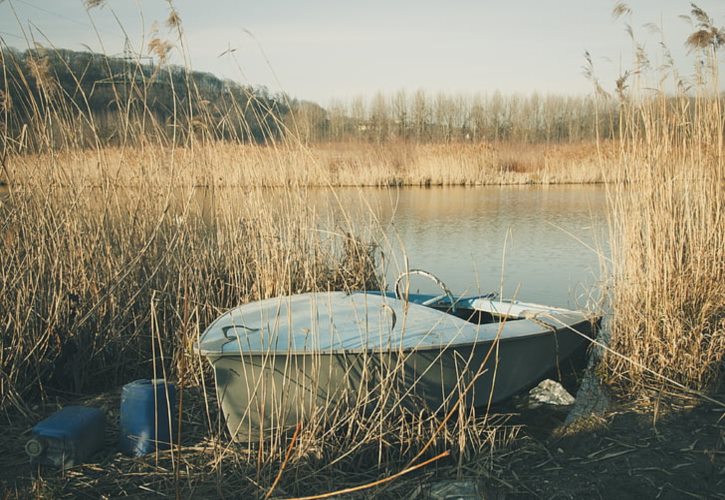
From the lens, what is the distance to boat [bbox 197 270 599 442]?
8.97ft

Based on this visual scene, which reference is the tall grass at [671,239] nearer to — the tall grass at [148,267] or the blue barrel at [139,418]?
the tall grass at [148,267]

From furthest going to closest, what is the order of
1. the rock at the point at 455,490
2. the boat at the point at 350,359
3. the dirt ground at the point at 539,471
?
the boat at the point at 350,359 < the dirt ground at the point at 539,471 < the rock at the point at 455,490

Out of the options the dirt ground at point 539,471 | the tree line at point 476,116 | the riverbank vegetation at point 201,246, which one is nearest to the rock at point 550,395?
the riverbank vegetation at point 201,246

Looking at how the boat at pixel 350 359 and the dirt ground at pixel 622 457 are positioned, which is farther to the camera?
the boat at pixel 350 359

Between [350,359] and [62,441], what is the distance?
4.36 feet

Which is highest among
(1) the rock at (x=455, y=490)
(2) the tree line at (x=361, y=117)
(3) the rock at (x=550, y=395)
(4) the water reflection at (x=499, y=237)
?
(2) the tree line at (x=361, y=117)

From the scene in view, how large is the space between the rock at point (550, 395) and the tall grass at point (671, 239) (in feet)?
1.12

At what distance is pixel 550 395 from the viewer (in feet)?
12.4

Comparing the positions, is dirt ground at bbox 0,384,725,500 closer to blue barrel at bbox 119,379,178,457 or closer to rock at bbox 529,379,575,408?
blue barrel at bbox 119,379,178,457

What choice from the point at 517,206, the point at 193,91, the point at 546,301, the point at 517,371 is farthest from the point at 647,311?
the point at 517,206

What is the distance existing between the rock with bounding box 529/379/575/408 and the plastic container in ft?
8.22

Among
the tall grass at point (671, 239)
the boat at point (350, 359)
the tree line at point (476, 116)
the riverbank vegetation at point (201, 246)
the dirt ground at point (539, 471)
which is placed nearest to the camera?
the dirt ground at point (539, 471)

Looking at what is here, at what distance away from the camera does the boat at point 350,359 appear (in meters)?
2.73

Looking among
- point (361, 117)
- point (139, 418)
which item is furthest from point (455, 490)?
point (361, 117)
